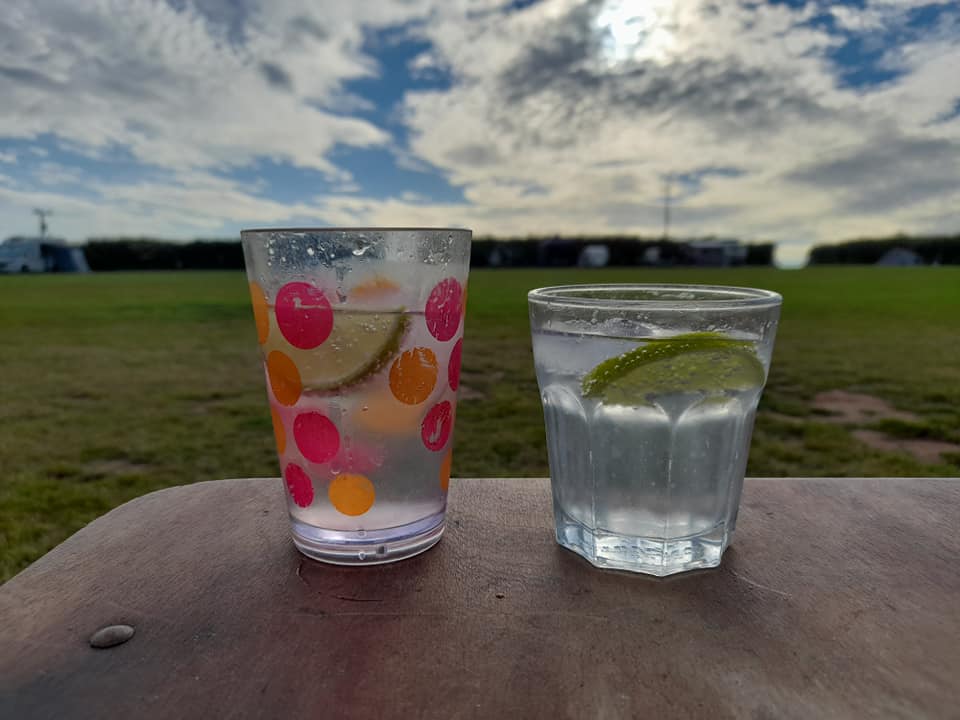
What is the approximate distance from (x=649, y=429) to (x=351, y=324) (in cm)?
23

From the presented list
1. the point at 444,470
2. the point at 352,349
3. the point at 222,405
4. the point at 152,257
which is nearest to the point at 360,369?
the point at 352,349

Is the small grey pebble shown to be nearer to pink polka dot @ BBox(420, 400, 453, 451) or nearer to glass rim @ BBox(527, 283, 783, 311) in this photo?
pink polka dot @ BBox(420, 400, 453, 451)

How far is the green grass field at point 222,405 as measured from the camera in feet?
8.47

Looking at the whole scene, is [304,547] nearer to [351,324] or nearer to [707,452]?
[351,324]

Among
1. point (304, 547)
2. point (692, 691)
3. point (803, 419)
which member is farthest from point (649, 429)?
point (803, 419)

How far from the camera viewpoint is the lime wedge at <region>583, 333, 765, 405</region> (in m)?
0.52

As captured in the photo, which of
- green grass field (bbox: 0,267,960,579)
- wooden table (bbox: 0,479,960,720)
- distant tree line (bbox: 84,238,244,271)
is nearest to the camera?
wooden table (bbox: 0,479,960,720)

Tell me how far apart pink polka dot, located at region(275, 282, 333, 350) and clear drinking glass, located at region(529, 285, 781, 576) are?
17cm

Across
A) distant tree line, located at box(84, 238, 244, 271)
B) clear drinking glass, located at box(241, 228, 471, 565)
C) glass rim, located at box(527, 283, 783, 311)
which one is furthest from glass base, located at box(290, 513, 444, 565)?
distant tree line, located at box(84, 238, 244, 271)

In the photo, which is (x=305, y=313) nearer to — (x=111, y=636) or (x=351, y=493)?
(x=351, y=493)

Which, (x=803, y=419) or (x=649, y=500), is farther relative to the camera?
(x=803, y=419)

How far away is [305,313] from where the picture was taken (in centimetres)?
52

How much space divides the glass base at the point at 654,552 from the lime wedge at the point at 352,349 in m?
0.22

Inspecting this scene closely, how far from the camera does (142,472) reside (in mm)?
2680
